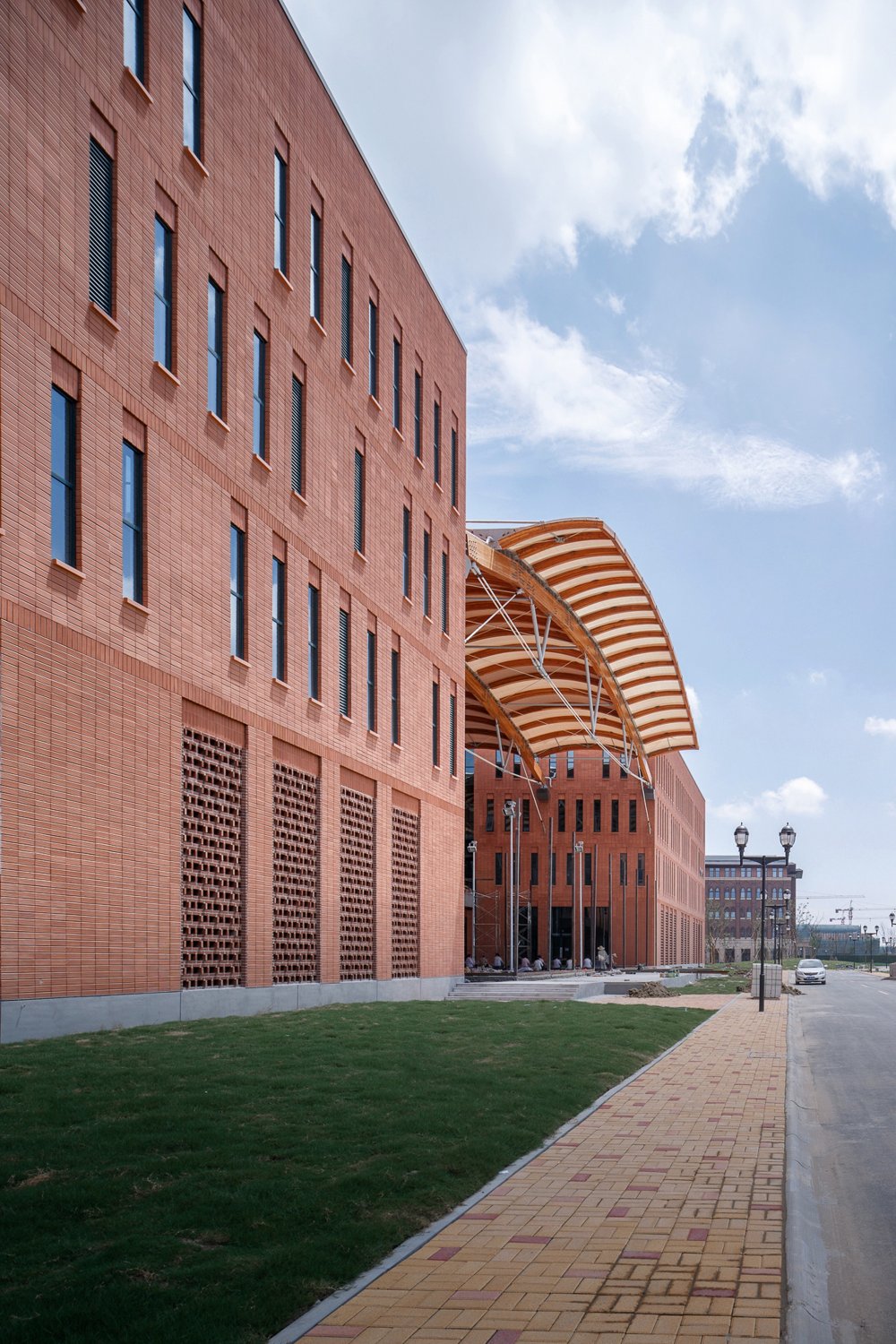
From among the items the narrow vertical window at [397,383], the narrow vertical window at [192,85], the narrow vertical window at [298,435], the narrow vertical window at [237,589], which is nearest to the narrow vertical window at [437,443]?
the narrow vertical window at [397,383]

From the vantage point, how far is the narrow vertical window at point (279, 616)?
2778cm

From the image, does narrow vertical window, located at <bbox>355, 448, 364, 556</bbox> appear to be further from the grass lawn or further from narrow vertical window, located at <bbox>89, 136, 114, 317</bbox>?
the grass lawn

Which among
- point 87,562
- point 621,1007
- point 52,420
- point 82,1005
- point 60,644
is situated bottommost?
point 621,1007

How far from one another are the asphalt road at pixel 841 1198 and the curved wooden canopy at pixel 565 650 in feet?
97.2

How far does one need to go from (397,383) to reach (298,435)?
28.0ft

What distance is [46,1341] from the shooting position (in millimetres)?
6234

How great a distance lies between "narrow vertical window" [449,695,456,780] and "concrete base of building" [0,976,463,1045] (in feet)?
33.7

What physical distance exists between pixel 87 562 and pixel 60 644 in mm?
1441

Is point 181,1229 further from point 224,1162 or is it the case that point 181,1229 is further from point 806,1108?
point 806,1108

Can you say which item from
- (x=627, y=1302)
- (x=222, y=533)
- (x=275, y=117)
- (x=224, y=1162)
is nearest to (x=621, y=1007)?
(x=222, y=533)

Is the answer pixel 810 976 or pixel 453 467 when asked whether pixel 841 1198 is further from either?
pixel 810 976

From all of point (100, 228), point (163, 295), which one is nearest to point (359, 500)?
point (163, 295)

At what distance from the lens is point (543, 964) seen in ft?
266

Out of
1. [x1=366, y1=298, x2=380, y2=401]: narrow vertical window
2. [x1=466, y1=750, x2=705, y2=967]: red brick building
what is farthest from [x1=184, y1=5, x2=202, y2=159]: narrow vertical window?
[x1=466, y1=750, x2=705, y2=967]: red brick building
